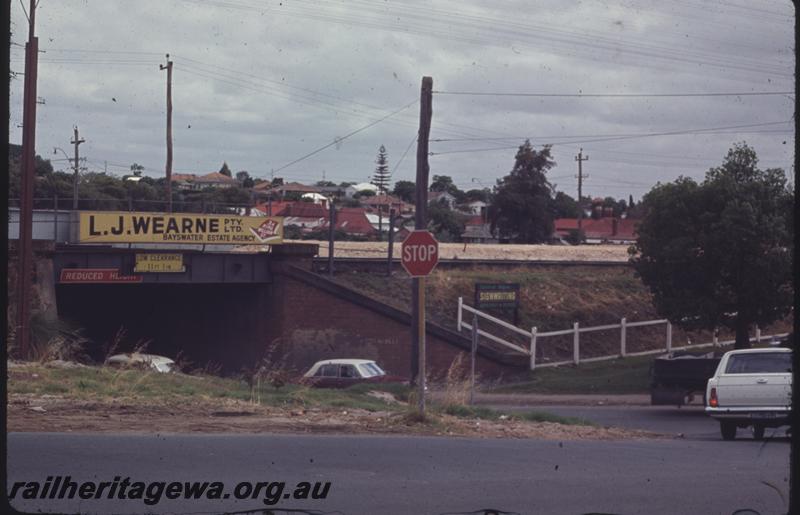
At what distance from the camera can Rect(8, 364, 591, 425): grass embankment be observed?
51.8 ft

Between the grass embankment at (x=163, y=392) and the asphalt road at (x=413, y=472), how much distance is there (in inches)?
117

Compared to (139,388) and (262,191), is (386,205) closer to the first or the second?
(262,191)

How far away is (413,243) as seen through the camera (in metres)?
14.9

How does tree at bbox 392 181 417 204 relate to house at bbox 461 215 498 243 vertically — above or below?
above

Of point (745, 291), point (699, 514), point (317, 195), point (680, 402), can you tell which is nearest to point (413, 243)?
point (699, 514)

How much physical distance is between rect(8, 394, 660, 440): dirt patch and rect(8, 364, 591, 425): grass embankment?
0.94ft

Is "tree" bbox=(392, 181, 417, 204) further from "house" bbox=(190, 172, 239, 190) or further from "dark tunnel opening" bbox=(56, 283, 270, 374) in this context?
"dark tunnel opening" bbox=(56, 283, 270, 374)

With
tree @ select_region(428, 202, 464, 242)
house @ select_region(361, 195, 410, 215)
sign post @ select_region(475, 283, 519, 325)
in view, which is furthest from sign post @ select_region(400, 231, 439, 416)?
tree @ select_region(428, 202, 464, 242)

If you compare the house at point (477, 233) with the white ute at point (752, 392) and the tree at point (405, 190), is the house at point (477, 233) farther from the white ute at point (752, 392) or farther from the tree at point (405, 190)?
the white ute at point (752, 392)

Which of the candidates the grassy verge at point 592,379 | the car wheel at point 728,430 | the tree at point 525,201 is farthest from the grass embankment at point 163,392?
the tree at point 525,201

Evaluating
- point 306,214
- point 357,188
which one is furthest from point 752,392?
point 357,188

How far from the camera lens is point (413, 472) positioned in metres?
10.6

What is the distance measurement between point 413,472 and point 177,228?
95.0 feet

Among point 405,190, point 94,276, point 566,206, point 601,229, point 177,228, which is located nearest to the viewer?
point 94,276
